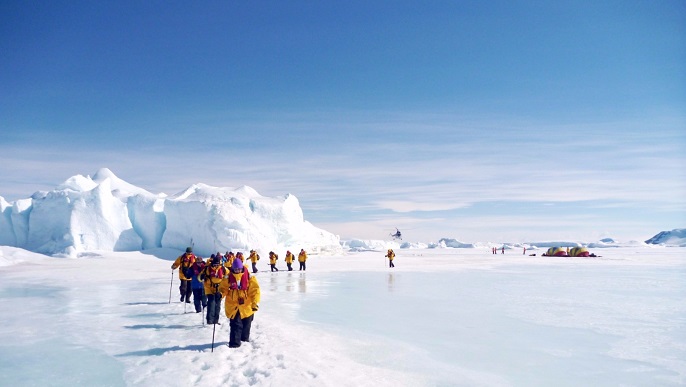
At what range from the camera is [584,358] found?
6582mm

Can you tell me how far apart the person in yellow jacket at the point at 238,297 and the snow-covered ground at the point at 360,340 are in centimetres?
34

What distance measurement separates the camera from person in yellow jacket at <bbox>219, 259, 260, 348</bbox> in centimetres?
691

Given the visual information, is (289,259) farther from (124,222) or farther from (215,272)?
(124,222)

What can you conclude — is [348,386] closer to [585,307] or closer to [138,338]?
[138,338]

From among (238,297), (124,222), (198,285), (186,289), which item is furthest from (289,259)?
(124,222)

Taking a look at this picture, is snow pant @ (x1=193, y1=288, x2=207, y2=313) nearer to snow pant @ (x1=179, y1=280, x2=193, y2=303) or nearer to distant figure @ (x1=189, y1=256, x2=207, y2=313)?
distant figure @ (x1=189, y1=256, x2=207, y2=313)

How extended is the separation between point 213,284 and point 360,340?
3076 millimetres

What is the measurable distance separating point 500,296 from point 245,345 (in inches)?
338

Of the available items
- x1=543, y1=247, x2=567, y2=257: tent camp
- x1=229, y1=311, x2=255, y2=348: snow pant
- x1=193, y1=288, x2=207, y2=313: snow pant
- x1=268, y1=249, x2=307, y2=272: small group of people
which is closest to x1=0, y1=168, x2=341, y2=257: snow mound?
x1=268, y1=249, x2=307, y2=272: small group of people

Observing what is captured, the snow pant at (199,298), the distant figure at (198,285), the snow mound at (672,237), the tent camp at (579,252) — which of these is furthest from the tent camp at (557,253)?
the snow mound at (672,237)

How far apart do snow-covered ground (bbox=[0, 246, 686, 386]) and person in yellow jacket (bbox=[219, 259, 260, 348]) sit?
341 mm

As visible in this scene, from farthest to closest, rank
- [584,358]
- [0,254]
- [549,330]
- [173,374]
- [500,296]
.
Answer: [0,254] → [500,296] → [549,330] → [584,358] → [173,374]

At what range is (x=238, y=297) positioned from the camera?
6.92m

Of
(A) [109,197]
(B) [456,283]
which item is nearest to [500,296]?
(B) [456,283]
